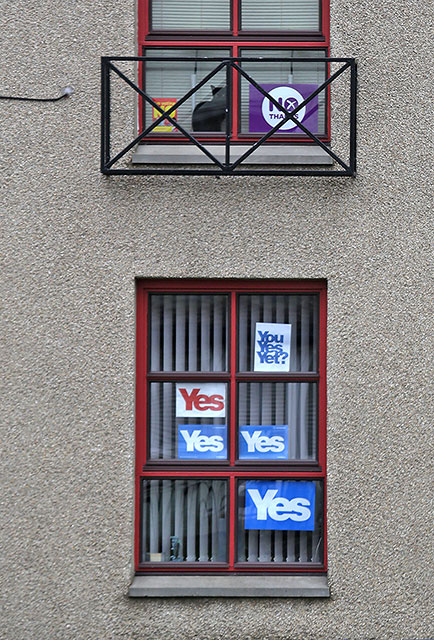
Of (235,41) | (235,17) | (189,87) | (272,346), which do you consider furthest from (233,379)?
(235,17)

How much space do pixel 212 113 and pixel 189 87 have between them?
295 mm

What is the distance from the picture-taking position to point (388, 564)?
562 cm

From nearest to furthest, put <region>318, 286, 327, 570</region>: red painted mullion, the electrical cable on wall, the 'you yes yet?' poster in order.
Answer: the electrical cable on wall
<region>318, 286, 327, 570</region>: red painted mullion
the 'you yes yet?' poster

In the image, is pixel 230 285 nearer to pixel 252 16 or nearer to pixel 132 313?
pixel 132 313

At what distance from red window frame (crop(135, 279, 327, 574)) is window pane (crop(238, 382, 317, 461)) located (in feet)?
0.22

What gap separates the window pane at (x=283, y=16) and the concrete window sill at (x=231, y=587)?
4482mm

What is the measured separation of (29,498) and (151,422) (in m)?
1.11

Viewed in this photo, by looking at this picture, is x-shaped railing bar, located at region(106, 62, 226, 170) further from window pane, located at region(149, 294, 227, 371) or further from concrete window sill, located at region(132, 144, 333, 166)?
window pane, located at region(149, 294, 227, 371)

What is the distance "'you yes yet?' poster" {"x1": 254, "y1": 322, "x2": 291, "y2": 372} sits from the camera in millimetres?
5938

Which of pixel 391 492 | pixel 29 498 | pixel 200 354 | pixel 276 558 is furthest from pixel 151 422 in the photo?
pixel 391 492

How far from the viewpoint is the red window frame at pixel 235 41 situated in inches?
235

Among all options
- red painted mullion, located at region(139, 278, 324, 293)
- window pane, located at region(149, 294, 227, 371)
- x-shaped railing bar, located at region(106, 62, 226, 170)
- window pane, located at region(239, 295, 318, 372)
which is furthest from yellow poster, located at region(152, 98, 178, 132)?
window pane, located at region(239, 295, 318, 372)

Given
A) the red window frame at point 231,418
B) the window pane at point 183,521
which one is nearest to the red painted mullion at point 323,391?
the red window frame at point 231,418

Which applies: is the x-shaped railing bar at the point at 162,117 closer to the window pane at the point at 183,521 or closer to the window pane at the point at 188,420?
the window pane at the point at 188,420
